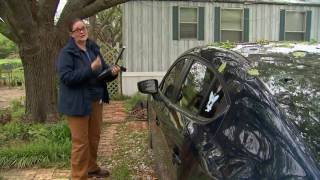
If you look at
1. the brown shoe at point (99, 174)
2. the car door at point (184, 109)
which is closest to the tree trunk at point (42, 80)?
the brown shoe at point (99, 174)

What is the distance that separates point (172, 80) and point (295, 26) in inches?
470

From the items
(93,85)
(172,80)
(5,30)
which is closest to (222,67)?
(172,80)

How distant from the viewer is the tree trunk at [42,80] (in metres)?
8.09

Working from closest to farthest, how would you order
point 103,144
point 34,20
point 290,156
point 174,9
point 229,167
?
point 290,156
point 229,167
point 103,144
point 34,20
point 174,9

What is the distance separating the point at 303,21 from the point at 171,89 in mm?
12262

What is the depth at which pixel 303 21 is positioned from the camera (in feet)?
50.7

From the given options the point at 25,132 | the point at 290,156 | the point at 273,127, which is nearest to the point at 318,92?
the point at 273,127

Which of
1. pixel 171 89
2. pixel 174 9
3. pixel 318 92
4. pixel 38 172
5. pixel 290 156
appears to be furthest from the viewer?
pixel 174 9

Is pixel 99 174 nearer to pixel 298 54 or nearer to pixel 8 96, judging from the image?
pixel 298 54

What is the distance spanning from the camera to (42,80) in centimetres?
821

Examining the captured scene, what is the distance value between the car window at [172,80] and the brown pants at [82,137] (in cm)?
80

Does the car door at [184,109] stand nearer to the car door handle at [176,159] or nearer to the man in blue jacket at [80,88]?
the car door handle at [176,159]

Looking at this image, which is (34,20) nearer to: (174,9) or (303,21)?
(174,9)

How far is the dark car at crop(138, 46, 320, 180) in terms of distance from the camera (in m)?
2.19
